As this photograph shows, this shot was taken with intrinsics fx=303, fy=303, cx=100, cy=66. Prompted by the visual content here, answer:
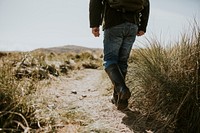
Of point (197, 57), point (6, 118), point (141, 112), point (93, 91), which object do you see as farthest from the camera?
point (93, 91)

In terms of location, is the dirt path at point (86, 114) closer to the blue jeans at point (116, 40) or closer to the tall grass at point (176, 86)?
the tall grass at point (176, 86)

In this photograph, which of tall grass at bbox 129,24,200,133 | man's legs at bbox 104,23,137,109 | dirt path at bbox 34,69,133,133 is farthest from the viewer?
man's legs at bbox 104,23,137,109

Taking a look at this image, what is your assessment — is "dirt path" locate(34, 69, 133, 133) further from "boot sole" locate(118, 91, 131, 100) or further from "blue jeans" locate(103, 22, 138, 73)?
"blue jeans" locate(103, 22, 138, 73)

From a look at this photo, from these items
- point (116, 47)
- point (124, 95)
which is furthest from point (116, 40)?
point (124, 95)

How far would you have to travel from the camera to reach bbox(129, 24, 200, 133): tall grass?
2.60m

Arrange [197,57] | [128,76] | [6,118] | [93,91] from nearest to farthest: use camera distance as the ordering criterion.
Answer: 1. [6,118]
2. [197,57]
3. [128,76]
4. [93,91]

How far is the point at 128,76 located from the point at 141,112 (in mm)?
771

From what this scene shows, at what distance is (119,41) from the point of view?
317cm

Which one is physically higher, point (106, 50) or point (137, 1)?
point (137, 1)

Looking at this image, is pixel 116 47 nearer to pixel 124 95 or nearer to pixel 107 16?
pixel 107 16

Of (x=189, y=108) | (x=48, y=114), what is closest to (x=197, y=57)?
(x=189, y=108)

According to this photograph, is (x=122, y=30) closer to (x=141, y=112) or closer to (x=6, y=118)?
(x=141, y=112)

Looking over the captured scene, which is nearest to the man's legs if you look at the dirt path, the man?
the man

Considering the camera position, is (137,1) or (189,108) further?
(137,1)
